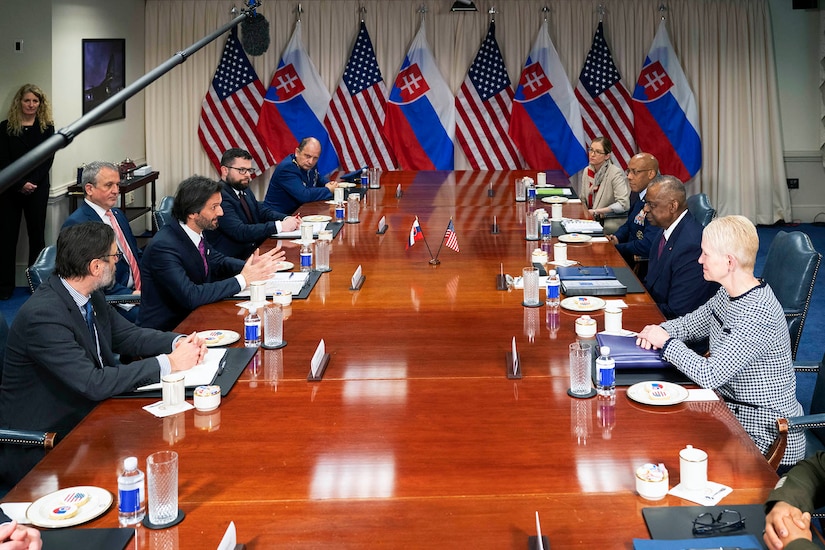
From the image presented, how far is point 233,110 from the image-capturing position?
10.5 meters

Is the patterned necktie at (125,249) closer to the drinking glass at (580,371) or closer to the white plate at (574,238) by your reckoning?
the white plate at (574,238)

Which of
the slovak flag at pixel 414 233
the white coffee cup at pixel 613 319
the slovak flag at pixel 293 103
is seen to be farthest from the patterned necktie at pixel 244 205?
the slovak flag at pixel 293 103

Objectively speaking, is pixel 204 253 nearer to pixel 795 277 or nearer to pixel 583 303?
pixel 583 303

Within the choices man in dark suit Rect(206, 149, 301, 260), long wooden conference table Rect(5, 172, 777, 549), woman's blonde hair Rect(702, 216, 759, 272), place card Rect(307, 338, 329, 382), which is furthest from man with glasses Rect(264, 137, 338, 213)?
woman's blonde hair Rect(702, 216, 759, 272)

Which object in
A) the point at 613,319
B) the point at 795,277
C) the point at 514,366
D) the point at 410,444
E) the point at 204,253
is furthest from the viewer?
the point at 204,253

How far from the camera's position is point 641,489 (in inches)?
95.1

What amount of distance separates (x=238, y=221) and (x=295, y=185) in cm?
137

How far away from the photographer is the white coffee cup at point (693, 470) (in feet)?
7.97

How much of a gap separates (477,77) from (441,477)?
840cm

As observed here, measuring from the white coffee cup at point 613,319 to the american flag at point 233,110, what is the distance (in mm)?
7245

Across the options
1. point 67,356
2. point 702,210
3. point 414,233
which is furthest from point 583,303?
point 702,210

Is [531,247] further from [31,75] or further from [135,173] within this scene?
[135,173]

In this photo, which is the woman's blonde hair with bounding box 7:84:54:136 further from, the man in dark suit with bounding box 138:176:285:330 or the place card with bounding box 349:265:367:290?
the place card with bounding box 349:265:367:290

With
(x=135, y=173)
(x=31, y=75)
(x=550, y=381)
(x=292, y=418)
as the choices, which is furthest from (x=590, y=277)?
(x=135, y=173)
